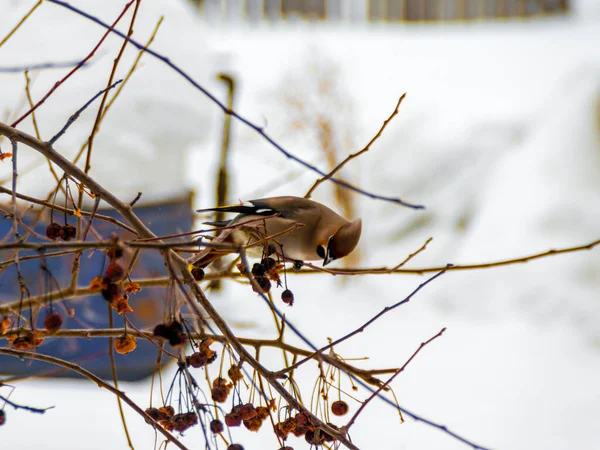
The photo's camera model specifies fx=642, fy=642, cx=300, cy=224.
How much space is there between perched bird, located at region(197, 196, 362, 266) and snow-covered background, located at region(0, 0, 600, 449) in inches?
2.2

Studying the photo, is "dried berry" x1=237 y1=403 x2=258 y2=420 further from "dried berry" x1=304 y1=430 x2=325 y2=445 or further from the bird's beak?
the bird's beak

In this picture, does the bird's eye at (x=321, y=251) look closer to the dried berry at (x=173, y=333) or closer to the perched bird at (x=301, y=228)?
the perched bird at (x=301, y=228)

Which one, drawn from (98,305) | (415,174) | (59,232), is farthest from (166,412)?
(415,174)

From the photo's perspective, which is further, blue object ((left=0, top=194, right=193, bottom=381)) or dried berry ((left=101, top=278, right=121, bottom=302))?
blue object ((left=0, top=194, right=193, bottom=381))

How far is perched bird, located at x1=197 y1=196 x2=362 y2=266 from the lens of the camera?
41 cm

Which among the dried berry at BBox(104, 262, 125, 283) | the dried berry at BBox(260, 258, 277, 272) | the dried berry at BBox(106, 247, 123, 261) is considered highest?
the dried berry at BBox(260, 258, 277, 272)

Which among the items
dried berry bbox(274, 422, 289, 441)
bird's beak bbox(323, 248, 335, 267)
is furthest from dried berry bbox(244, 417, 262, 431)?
bird's beak bbox(323, 248, 335, 267)

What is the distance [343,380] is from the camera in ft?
2.56

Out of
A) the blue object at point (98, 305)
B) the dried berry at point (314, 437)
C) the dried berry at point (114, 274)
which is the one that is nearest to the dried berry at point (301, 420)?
the dried berry at point (314, 437)

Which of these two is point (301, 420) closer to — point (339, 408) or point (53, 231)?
point (339, 408)

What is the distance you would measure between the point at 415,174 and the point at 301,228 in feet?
4.89

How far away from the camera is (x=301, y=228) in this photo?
42 centimetres

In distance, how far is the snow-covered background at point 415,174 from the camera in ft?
2.52

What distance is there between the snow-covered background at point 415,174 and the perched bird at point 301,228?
0.06m
